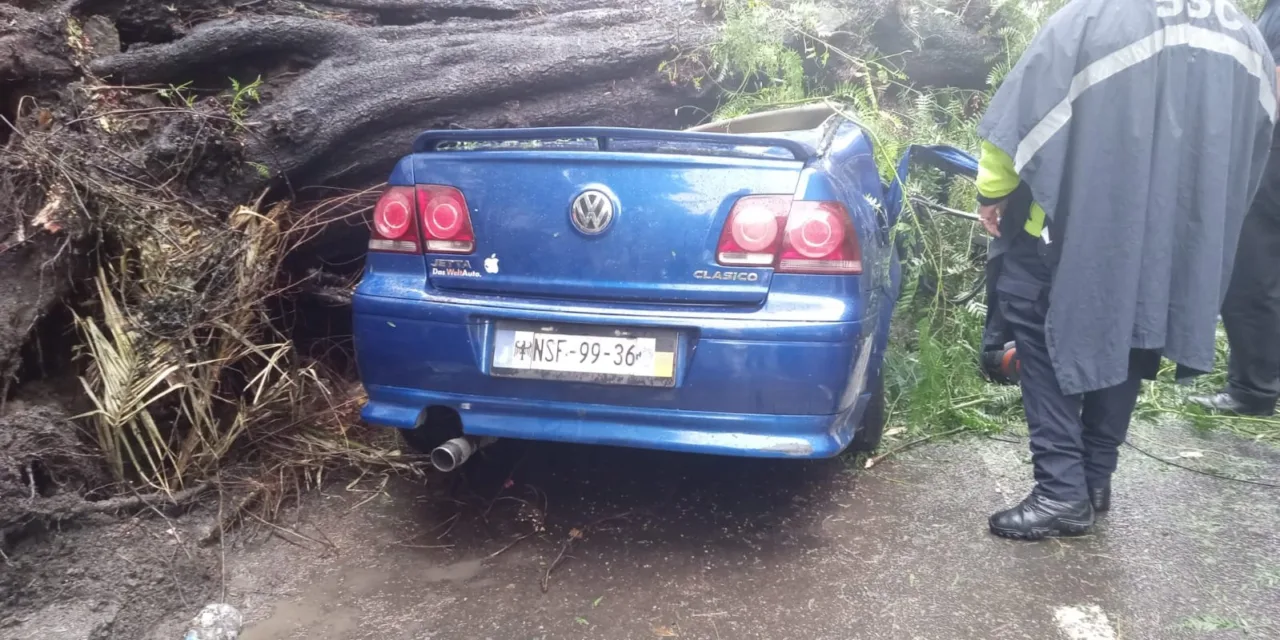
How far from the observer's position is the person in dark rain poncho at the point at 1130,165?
8.39ft

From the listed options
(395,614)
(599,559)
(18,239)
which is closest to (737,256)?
(599,559)

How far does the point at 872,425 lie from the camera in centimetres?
345

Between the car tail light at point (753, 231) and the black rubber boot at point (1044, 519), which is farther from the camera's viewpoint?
the black rubber boot at point (1044, 519)

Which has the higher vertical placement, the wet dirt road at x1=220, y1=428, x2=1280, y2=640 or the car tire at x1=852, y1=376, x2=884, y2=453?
the car tire at x1=852, y1=376, x2=884, y2=453

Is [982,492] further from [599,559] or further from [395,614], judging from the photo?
[395,614]

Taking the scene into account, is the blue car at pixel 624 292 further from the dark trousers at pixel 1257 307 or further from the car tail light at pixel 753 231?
the dark trousers at pixel 1257 307

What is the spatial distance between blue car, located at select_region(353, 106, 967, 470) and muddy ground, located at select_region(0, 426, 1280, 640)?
0.40 metres

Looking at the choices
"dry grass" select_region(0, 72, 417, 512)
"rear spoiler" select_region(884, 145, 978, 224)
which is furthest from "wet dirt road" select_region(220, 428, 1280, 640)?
"rear spoiler" select_region(884, 145, 978, 224)

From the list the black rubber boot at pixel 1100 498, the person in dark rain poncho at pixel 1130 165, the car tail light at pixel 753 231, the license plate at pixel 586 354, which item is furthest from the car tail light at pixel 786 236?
the black rubber boot at pixel 1100 498

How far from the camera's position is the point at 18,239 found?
279 centimetres

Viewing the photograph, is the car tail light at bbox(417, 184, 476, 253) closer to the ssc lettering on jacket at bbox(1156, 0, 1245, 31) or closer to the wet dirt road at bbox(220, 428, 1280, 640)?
the wet dirt road at bbox(220, 428, 1280, 640)

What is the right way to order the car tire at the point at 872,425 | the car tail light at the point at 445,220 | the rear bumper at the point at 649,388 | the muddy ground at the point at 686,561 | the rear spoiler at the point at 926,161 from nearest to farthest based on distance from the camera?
1. the muddy ground at the point at 686,561
2. the rear bumper at the point at 649,388
3. the car tail light at the point at 445,220
4. the car tire at the point at 872,425
5. the rear spoiler at the point at 926,161

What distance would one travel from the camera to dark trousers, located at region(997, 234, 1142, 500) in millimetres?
2838

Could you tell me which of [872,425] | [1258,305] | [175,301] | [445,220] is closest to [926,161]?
[872,425]
